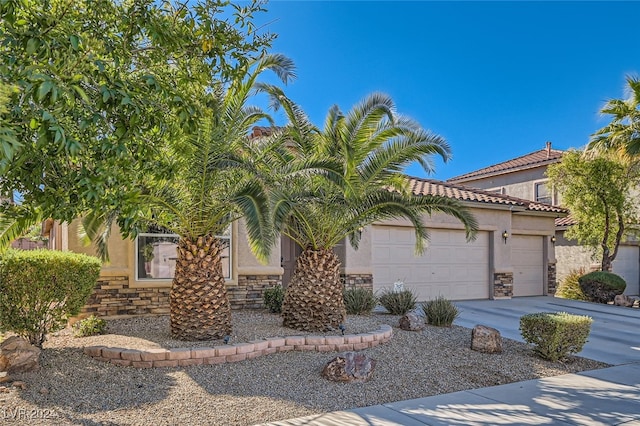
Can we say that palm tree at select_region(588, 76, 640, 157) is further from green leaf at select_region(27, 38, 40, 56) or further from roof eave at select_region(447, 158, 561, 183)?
green leaf at select_region(27, 38, 40, 56)

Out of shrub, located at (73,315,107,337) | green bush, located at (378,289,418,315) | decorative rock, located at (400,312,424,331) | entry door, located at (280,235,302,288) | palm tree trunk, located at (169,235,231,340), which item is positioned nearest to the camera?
palm tree trunk, located at (169,235,231,340)

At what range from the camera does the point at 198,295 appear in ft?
26.2

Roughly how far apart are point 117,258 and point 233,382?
17.5 ft

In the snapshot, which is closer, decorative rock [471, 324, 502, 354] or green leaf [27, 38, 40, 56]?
green leaf [27, 38, 40, 56]

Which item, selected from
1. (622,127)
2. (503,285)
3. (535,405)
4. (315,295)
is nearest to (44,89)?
(535,405)

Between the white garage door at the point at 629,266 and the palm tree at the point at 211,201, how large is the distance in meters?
20.5

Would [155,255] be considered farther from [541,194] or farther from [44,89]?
[541,194]

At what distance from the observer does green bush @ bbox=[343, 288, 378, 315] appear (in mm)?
11438

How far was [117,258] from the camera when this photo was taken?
34.8 ft

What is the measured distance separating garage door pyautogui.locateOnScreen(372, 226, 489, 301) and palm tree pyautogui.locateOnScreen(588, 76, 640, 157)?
5771 millimetres

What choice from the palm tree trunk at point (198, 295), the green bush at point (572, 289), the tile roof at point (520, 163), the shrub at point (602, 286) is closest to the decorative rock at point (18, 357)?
the palm tree trunk at point (198, 295)

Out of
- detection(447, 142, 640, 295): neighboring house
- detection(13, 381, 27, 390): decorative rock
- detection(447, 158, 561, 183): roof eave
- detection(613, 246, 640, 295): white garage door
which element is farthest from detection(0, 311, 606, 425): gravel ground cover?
detection(447, 158, 561, 183): roof eave

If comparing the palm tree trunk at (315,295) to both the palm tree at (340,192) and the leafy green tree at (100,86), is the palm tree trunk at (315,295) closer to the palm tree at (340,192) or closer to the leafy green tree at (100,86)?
the palm tree at (340,192)

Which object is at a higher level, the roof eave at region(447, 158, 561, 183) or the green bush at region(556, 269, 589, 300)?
the roof eave at region(447, 158, 561, 183)
